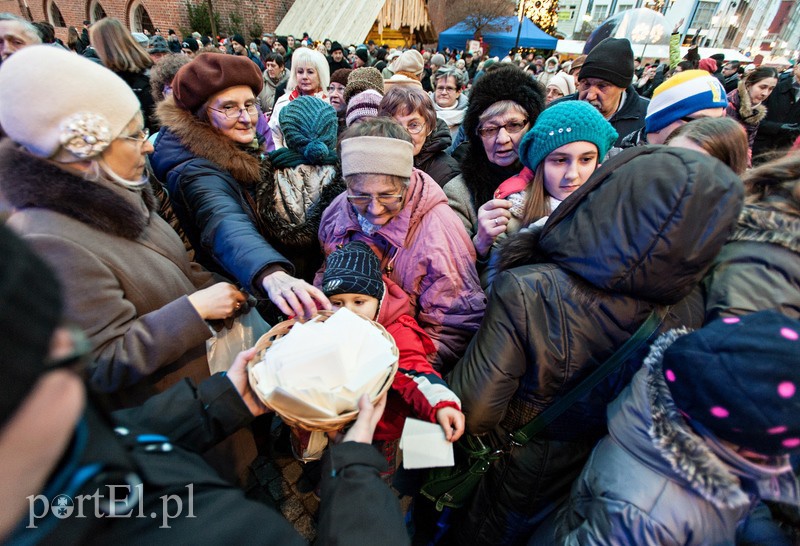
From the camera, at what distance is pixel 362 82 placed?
12.9ft

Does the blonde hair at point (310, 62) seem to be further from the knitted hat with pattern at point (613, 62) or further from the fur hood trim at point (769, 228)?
the fur hood trim at point (769, 228)

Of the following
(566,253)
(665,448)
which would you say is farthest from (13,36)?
(665,448)

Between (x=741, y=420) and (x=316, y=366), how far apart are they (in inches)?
45.9

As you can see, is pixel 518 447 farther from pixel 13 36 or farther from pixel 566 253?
Answer: pixel 13 36

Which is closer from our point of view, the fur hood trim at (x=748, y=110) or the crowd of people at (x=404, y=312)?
the crowd of people at (x=404, y=312)

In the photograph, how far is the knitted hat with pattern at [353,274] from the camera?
1570 millimetres

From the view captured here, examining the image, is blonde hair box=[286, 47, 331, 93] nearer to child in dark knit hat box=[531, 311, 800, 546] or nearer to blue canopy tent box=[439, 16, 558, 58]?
child in dark knit hat box=[531, 311, 800, 546]

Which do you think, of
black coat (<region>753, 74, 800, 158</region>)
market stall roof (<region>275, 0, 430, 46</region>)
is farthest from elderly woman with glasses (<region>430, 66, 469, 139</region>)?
market stall roof (<region>275, 0, 430, 46</region>)

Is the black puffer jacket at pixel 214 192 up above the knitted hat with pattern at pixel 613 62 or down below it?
below

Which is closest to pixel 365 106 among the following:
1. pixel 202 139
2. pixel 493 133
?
pixel 493 133

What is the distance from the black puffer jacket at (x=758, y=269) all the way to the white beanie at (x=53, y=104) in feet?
7.39

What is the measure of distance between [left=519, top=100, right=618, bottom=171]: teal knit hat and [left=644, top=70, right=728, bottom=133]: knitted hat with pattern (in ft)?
2.67

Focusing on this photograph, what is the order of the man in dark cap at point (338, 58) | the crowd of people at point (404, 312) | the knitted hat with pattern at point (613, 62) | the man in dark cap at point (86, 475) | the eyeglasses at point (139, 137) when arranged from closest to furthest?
the man in dark cap at point (86, 475)
the crowd of people at point (404, 312)
the eyeglasses at point (139, 137)
the knitted hat with pattern at point (613, 62)
the man in dark cap at point (338, 58)

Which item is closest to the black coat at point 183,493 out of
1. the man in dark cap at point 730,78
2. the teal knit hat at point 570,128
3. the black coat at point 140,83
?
the teal knit hat at point 570,128
